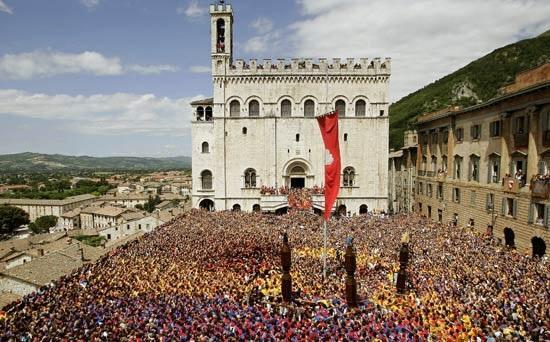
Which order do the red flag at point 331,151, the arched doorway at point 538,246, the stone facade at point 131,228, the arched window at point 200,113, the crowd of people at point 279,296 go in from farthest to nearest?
1. the stone facade at point 131,228
2. the arched window at point 200,113
3. the arched doorway at point 538,246
4. the red flag at point 331,151
5. the crowd of people at point 279,296

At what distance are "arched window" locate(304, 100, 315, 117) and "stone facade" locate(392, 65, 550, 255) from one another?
439 inches

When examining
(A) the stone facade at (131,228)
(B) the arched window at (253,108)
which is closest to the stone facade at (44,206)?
(A) the stone facade at (131,228)

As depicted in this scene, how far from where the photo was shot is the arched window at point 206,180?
121ft

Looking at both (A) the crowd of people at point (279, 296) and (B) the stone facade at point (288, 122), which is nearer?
(A) the crowd of people at point (279, 296)

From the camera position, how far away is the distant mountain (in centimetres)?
7912

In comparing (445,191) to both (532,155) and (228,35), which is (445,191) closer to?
(532,155)

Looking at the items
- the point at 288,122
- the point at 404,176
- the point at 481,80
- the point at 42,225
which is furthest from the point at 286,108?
the point at 481,80

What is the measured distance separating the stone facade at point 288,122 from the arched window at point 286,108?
0.10 m

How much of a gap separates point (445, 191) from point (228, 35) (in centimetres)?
2454

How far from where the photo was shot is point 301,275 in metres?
16.3

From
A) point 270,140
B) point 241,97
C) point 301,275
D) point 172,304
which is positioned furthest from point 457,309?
point 241,97

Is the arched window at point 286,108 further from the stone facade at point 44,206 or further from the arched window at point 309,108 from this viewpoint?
the stone facade at point 44,206

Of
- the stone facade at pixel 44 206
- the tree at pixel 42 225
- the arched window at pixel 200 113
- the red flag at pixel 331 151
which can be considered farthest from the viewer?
the stone facade at pixel 44 206

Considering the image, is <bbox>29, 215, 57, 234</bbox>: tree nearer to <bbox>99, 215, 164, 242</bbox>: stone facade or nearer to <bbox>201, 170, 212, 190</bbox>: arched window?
<bbox>99, 215, 164, 242</bbox>: stone facade
